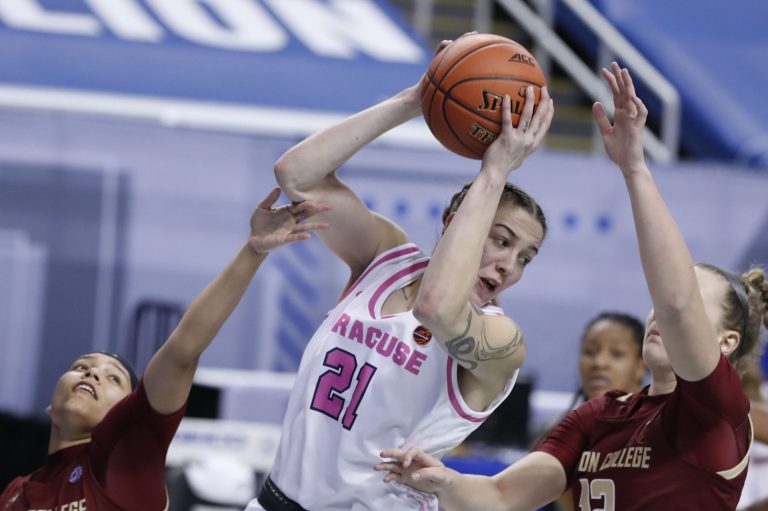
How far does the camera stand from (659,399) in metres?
3.36

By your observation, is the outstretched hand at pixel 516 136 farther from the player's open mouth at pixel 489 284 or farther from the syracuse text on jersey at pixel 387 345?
the syracuse text on jersey at pixel 387 345

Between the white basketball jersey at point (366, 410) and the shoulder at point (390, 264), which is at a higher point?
the shoulder at point (390, 264)

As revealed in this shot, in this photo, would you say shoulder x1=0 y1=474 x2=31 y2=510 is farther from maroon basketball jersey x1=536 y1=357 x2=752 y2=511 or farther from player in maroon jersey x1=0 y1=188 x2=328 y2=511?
maroon basketball jersey x1=536 y1=357 x2=752 y2=511

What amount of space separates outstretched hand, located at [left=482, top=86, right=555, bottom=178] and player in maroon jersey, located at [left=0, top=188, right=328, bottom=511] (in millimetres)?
534

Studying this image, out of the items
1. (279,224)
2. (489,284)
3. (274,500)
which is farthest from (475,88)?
(274,500)

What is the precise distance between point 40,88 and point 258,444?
2657 mm

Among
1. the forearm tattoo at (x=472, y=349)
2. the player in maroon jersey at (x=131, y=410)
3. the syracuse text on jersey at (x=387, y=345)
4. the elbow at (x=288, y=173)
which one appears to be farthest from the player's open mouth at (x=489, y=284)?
the elbow at (x=288, y=173)

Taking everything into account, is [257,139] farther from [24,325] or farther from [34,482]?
[34,482]

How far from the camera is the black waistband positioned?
3230mm

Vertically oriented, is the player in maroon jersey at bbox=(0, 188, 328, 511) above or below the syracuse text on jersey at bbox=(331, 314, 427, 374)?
below

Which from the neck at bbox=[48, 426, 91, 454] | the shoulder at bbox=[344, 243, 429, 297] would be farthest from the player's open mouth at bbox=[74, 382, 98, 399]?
the shoulder at bbox=[344, 243, 429, 297]

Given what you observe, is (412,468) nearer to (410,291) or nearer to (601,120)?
(410,291)

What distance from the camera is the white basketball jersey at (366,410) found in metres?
3.17

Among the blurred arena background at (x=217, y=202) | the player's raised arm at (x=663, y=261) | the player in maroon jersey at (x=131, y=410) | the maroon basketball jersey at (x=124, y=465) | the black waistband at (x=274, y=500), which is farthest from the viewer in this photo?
the blurred arena background at (x=217, y=202)
